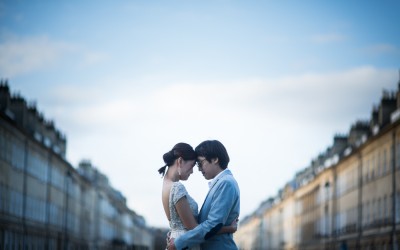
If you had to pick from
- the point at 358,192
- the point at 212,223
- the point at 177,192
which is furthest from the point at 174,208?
the point at 358,192

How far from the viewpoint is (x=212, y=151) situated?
28.2 feet

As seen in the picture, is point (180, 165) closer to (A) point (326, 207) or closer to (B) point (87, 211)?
(A) point (326, 207)

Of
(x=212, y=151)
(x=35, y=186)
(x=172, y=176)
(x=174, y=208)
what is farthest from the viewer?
(x=35, y=186)

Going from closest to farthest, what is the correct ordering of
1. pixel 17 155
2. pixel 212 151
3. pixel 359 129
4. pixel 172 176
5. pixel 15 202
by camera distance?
pixel 212 151 → pixel 172 176 → pixel 15 202 → pixel 17 155 → pixel 359 129

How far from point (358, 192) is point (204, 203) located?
71.9m

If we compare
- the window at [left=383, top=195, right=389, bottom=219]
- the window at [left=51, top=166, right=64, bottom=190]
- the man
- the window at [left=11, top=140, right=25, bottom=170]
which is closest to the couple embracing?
the man

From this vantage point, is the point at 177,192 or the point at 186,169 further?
the point at 186,169

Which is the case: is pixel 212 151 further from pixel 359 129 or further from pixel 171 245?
pixel 359 129

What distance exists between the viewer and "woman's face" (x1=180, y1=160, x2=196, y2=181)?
880cm

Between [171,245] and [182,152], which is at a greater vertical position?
[182,152]

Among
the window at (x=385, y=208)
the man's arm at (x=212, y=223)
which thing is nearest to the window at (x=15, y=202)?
the window at (x=385, y=208)

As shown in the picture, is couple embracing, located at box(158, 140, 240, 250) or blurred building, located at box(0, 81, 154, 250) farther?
blurred building, located at box(0, 81, 154, 250)

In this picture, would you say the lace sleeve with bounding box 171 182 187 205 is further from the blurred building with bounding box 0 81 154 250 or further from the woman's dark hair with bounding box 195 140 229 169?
the blurred building with bounding box 0 81 154 250

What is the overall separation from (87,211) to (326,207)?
3848 centimetres
